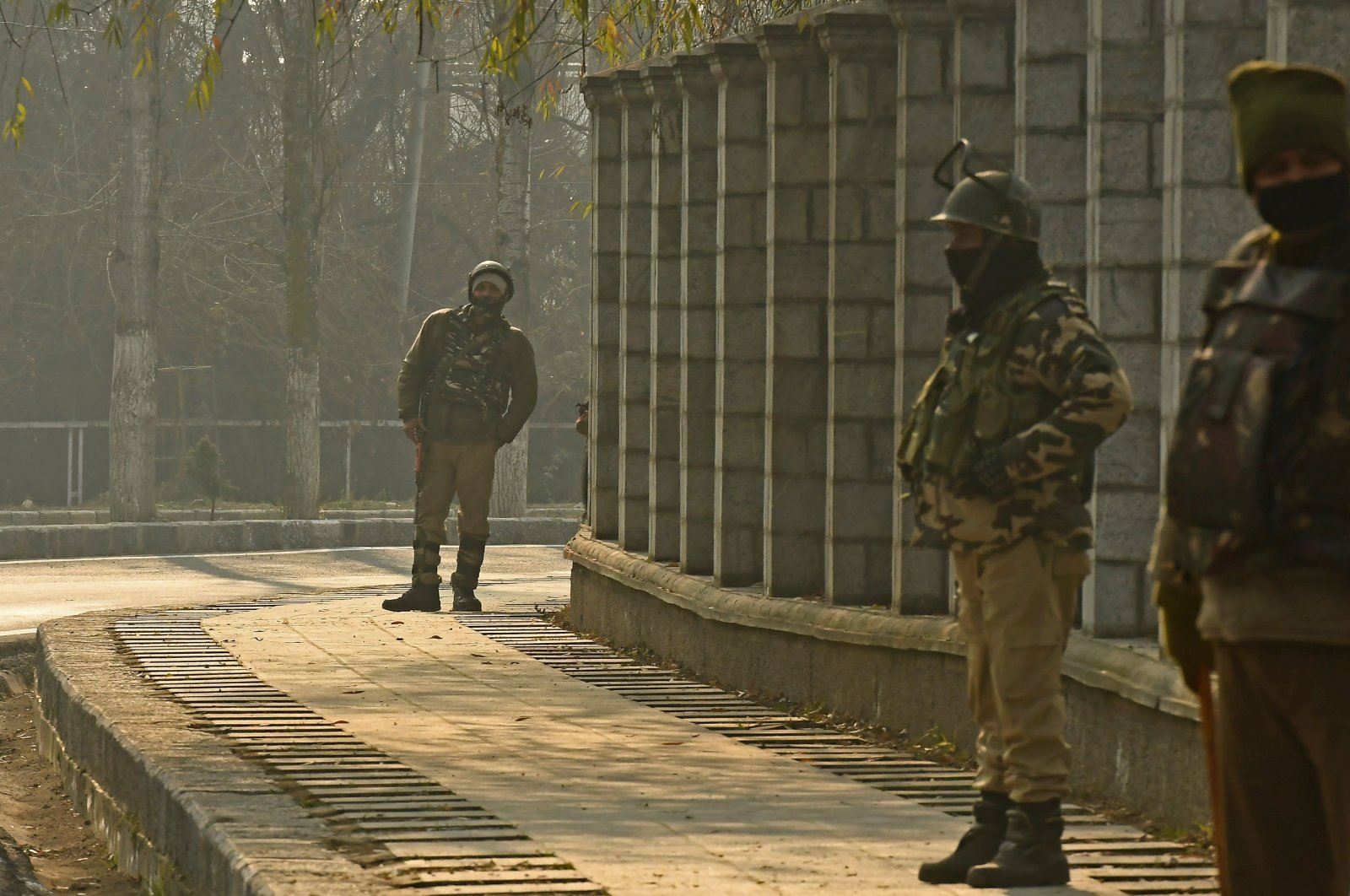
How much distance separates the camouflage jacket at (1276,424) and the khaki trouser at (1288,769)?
0.17 m

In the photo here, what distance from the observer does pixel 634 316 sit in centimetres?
1319

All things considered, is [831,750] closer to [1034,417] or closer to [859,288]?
[859,288]

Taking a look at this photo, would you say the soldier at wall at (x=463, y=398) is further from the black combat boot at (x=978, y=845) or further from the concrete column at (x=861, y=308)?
the black combat boot at (x=978, y=845)

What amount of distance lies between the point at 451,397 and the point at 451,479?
0.55m

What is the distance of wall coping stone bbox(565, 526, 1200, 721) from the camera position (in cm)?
→ 729

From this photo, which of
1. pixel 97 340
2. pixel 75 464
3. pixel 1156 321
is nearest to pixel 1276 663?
pixel 1156 321

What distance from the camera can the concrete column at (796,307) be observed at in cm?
1065

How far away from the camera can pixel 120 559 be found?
22531 millimetres

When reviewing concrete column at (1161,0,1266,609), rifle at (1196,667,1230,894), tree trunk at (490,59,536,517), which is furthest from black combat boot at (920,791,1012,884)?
tree trunk at (490,59,536,517)

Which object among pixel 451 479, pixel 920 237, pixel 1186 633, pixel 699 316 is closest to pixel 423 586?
pixel 451 479

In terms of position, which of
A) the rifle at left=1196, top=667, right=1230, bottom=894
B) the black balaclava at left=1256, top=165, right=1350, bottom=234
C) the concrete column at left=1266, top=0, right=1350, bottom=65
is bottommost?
the rifle at left=1196, top=667, right=1230, bottom=894

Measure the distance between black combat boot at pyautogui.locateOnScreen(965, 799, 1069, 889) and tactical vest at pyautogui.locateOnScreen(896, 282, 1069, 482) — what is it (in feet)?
2.78

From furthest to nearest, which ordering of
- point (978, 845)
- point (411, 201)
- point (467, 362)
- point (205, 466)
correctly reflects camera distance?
point (411, 201) < point (205, 466) < point (467, 362) < point (978, 845)

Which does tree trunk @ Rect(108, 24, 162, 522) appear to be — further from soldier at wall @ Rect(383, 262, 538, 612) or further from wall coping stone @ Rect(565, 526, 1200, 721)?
wall coping stone @ Rect(565, 526, 1200, 721)
